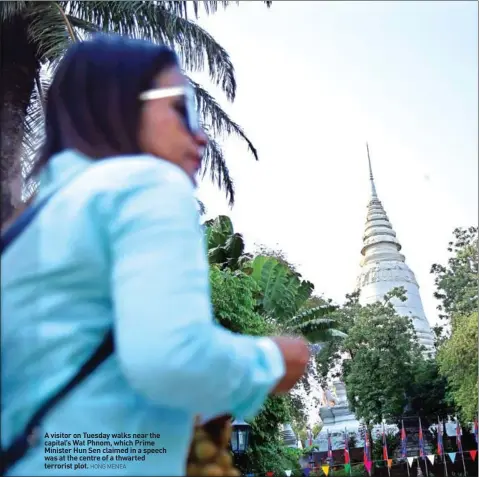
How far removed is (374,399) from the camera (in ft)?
54.5

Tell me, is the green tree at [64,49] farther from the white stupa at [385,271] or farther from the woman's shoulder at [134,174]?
the white stupa at [385,271]

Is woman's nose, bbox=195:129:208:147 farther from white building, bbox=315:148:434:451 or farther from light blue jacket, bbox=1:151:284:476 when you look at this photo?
white building, bbox=315:148:434:451

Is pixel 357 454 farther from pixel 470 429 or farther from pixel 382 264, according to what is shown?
pixel 382 264

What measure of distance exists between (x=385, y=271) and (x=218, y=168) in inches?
699

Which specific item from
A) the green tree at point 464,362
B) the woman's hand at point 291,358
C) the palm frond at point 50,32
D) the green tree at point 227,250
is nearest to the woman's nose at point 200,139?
the woman's hand at point 291,358

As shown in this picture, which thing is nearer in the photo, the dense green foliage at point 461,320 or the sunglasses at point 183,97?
the sunglasses at point 183,97

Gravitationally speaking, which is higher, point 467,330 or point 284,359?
point 467,330

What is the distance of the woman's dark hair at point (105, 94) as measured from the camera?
66 cm

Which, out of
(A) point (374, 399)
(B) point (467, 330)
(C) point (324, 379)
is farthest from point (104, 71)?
(C) point (324, 379)

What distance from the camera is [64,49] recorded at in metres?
2.95

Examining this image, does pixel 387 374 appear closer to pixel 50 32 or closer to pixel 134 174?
pixel 50 32

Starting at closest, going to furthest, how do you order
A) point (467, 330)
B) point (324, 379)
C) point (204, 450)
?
point (204, 450), point (467, 330), point (324, 379)

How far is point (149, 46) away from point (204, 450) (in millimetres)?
427

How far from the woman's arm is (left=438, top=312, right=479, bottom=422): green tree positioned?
13.1 meters
